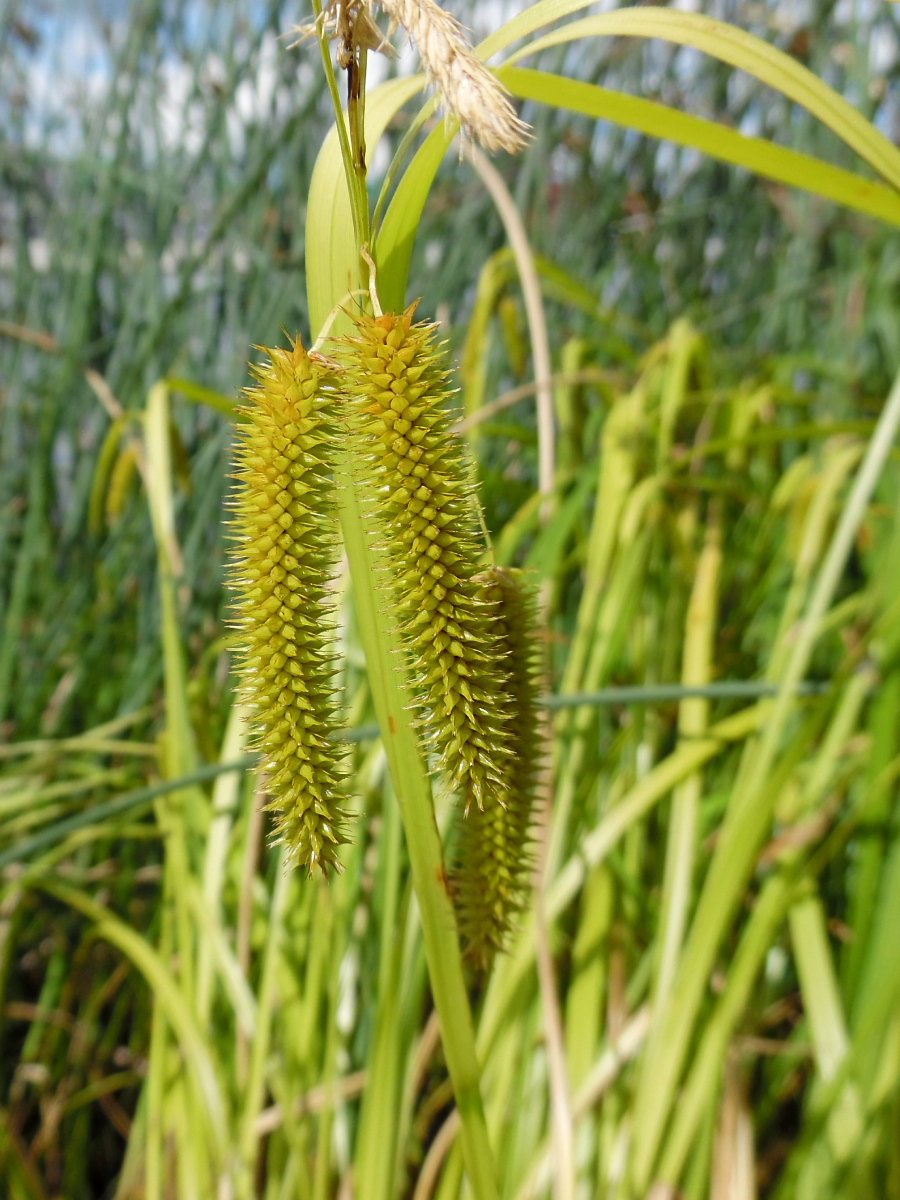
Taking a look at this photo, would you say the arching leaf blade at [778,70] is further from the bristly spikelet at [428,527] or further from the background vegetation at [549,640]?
the background vegetation at [549,640]

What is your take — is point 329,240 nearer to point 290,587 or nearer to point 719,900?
point 290,587

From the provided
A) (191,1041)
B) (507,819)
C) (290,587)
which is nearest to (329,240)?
(290,587)

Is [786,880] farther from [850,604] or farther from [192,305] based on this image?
[192,305]

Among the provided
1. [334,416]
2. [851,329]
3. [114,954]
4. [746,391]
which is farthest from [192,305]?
[334,416]

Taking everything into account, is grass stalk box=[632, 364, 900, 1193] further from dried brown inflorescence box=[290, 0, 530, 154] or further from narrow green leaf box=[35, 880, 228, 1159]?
dried brown inflorescence box=[290, 0, 530, 154]

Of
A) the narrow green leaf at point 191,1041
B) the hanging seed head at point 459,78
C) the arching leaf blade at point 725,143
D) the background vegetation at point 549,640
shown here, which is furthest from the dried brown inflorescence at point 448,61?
the narrow green leaf at point 191,1041

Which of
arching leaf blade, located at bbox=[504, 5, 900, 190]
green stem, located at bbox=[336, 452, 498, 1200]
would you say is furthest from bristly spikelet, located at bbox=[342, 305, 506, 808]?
arching leaf blade, located at bbox=[504, 5, 900, 190]
